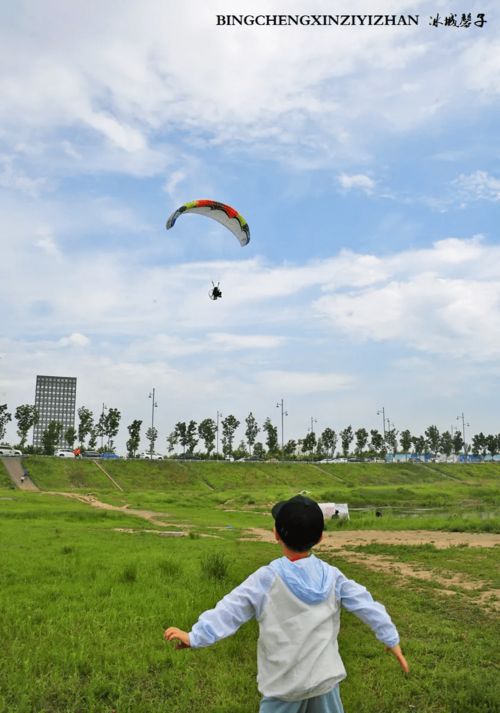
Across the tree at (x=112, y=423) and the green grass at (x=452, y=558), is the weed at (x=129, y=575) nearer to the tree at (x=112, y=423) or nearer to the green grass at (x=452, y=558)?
the green grass at (x=452, y=558)

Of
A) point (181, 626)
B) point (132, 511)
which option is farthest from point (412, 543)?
point (132, 511)

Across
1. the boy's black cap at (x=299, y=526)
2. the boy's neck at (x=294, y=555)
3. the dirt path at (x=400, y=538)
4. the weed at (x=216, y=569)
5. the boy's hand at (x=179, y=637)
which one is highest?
the boy's black cap at (x=299, y=526)

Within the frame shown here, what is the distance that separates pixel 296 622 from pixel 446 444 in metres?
163

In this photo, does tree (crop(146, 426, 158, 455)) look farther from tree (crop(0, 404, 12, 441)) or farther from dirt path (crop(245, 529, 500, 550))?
dirt path (crop(245, 529, 500, 550))

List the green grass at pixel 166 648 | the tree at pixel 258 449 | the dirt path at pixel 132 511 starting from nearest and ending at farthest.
→ 1. the green grass at pixel 166 648
2. the dirt path at pixel 132 511
3. the tree at pixel 258 449

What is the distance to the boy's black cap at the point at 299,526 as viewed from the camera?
3918 mm

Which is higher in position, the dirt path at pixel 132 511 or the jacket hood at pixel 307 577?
the jacket hood at pixel 307 577

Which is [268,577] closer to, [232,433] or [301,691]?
[301,691]

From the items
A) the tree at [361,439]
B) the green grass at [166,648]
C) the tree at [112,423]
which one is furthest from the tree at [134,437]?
the green grass at [166,648]

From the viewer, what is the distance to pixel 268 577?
153 inches

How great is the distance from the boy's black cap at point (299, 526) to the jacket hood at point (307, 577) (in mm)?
107

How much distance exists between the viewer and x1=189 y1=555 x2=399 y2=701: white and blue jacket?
3717 mm

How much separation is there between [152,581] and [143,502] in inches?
1551

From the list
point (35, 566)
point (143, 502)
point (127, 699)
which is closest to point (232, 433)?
point (143, 502)
